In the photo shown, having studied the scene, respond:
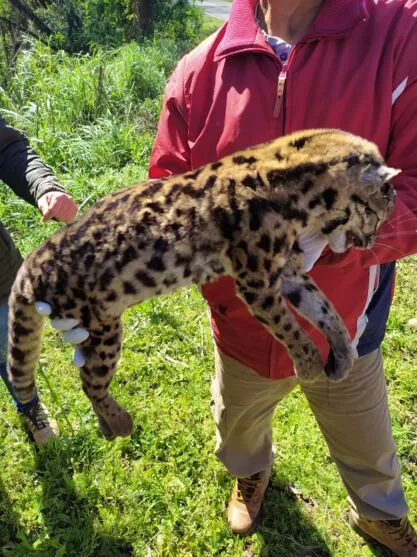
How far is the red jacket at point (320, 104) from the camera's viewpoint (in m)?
2.09

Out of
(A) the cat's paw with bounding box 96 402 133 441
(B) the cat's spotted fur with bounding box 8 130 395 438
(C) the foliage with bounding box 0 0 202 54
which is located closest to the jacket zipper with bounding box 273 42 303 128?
(B) the cat's spotted fur with bounding box 8 130 395 438

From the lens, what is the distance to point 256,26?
7.40 ft

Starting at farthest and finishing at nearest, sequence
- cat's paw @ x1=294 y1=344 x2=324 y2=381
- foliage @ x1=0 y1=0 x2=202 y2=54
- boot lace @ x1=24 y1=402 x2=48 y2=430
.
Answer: foliage @ x1=0 y1=0 x2=202 y2=54
boot lace @ x1=24 y1=402 x2=48 y2=430
cat's paw @ x1=294 y1=344 x2=324 y2=381

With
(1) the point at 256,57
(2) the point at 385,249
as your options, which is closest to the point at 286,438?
(2) the point at 385,249

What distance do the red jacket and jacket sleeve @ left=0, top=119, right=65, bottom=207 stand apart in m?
0.78

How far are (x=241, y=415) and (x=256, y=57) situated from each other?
5.99 ft

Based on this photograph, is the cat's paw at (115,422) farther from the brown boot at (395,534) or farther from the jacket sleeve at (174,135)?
the brown boot at (395,534)

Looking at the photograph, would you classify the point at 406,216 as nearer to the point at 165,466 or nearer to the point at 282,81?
the point at 282,81

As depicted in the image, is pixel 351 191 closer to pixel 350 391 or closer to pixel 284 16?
pixel 284 16

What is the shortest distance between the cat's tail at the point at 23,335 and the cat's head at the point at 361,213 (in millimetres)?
1400

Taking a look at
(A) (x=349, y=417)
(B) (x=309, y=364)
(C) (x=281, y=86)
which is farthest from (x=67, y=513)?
(C) (x=281, y=86)

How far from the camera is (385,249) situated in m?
2.23

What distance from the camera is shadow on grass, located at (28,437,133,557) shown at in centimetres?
324

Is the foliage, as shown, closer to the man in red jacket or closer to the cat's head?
the man in red jacket
